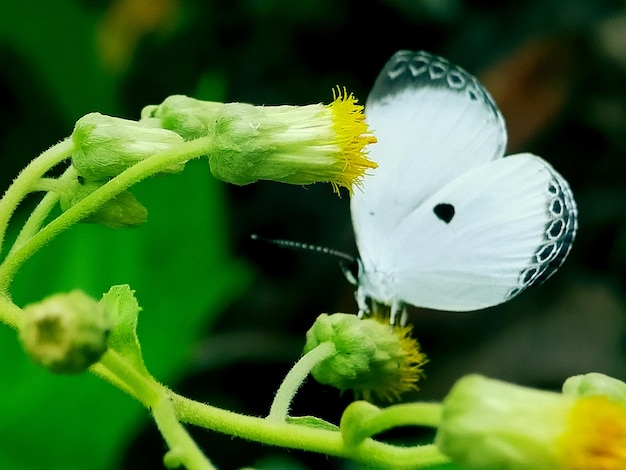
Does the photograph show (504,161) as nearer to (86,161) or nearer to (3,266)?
(86,161)

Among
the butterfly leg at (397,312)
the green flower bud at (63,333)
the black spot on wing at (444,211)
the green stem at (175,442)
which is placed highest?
the black spot on wing at (444,211)

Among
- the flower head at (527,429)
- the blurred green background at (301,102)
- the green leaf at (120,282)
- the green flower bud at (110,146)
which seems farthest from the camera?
the blurred green background at (301,102)

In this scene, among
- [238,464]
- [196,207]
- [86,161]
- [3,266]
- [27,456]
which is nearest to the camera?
[3,266]

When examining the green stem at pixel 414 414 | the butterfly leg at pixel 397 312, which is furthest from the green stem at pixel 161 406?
the butterfly leg at pixel 397 312

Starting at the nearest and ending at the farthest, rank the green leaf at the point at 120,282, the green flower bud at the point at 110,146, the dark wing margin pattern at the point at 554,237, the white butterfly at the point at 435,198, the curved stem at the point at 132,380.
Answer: the curved stem at the point at 132,380 → the green flower bud at the point at 110,146 → the dark wing margin pattern at the point at 554,237 → the white butterfly at the point at 435,198 → the green leaf at the point at 120,282

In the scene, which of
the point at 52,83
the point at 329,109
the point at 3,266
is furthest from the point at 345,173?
the point at 52,83

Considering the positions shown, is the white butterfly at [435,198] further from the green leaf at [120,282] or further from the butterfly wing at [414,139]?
the green leaf at [120,282]
